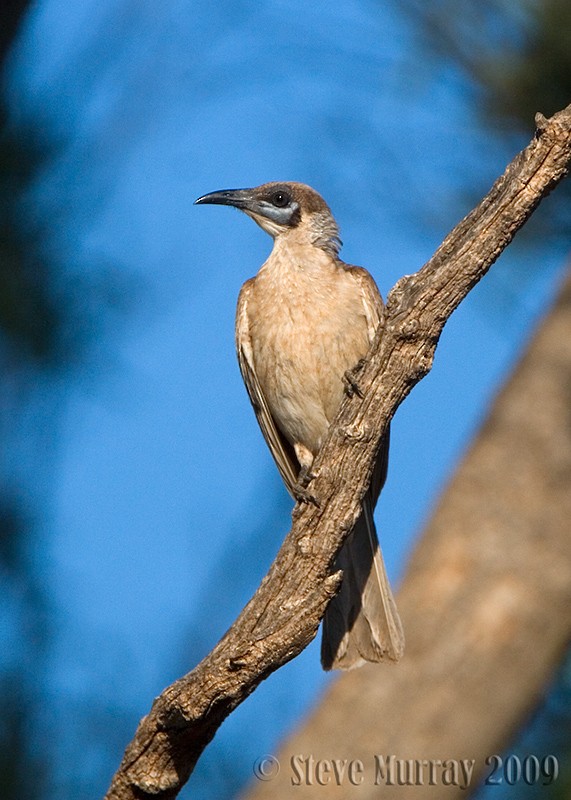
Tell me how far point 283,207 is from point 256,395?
1144 millimetres

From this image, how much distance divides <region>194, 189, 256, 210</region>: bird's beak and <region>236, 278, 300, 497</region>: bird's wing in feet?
1.78

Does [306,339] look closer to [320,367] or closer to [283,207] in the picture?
[320,367]

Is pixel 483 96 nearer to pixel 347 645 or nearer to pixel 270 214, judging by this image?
pixel 270 214

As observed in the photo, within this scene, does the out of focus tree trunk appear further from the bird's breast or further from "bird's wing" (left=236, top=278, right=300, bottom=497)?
the bird's breast

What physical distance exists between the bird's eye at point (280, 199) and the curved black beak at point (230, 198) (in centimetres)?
14

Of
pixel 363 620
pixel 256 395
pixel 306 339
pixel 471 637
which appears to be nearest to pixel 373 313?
pixel 306 339

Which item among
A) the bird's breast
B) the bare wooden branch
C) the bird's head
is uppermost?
the bird's head

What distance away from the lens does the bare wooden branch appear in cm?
392

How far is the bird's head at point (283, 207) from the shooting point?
6.35 m

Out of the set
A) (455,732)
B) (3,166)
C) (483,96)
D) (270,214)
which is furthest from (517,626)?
(3,166)

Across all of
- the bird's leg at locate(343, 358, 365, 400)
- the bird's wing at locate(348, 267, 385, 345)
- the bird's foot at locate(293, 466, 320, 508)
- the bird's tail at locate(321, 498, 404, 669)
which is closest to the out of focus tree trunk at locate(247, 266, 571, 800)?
the bird's tail at locate(321, 498, 404, 669)

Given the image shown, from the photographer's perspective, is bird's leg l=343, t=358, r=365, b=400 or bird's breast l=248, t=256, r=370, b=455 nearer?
bird's leg l=343, t=358, r=365, b=400

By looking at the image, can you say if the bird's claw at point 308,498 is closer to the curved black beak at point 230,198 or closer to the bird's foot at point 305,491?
the bird's foot at point 305,491

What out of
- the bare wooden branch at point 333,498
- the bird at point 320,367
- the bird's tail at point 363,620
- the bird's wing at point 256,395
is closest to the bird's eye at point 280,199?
the bird at point 320,367
